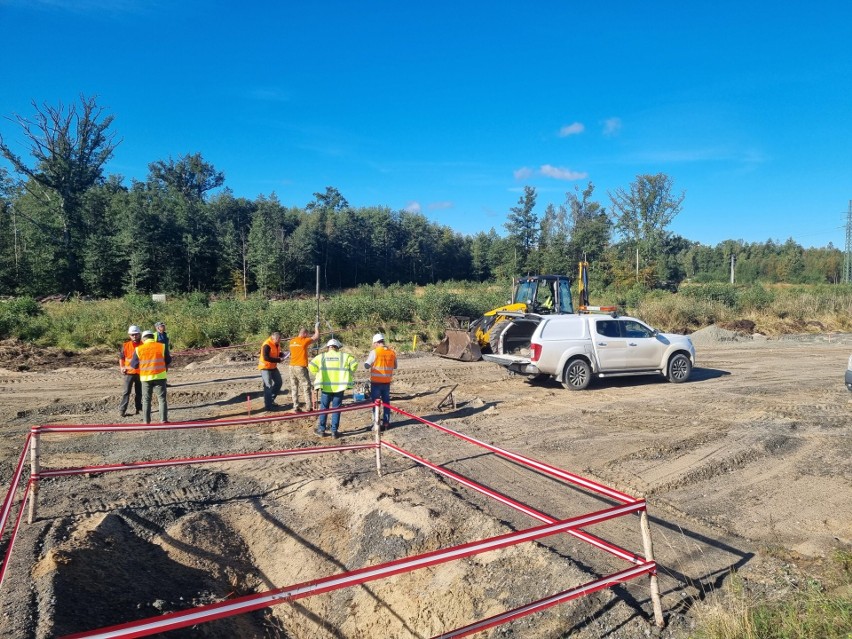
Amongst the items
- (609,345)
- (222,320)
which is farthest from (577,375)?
(222,320)

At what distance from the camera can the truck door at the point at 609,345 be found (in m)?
12.9

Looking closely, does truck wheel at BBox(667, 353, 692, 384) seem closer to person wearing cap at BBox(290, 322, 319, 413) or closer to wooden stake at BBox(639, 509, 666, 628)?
person wearing cap at BBox(290, 322, 319, 413)

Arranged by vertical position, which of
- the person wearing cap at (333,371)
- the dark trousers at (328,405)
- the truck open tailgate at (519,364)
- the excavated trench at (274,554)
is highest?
the person wearing cap at (333,371)

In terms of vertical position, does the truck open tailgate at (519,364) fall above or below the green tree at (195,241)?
below

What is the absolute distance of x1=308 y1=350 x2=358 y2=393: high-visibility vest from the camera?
28.7ft

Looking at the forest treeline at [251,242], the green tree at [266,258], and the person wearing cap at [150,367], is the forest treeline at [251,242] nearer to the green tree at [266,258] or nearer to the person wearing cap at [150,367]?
the green tree at [266,258]

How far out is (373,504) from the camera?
20.7 ft

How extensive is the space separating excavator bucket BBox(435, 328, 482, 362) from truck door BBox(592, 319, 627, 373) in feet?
13.7

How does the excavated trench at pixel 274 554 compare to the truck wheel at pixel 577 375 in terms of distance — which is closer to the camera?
the excavated trench at pixel 274 554

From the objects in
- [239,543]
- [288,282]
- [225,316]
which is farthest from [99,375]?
[288,282]

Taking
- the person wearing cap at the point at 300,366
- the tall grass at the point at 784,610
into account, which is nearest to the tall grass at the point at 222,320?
the person wearing cap at the point at 300,366

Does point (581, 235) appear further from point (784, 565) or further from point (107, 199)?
point (784, 565)

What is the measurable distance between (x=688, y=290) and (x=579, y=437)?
29.2 metres

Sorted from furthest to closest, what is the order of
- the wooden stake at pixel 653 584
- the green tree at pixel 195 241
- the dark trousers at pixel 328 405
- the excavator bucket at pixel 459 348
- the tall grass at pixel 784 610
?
1. the green tree at pixel 195 241
2. the excavator bucket at pixel 459 348
3. the dark trousers at pixel 328 405
4. the wooden stake at pixel 653 584
5. the tall grass at pixel 784 610
